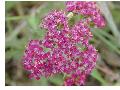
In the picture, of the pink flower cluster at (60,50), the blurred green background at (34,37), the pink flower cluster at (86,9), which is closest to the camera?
the pink flower cluster at (60,50)

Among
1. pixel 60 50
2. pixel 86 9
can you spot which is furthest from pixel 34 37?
pixel 60 50

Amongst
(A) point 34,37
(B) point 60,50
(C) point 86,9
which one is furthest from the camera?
(A) point 34,37

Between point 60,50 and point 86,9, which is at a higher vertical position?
point 86,9

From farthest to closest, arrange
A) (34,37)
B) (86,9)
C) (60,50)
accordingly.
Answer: (34,37), (86,9), (60,50)

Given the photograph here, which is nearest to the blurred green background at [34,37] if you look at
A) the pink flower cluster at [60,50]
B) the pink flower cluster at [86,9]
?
the pink flower cluster at [86,9]

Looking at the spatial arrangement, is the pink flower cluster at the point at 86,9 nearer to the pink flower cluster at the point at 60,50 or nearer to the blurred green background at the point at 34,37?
the pink flower cluster at the point at 60,50

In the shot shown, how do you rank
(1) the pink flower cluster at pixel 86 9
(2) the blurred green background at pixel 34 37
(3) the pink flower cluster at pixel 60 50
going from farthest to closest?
(2) the blurred green background at pixel 34 37 < (1) the pink flower cluster at pixel 86 9 < (3) the pink flower cluster at pixel 60 50

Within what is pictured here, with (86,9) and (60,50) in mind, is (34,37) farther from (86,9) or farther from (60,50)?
(60,50)

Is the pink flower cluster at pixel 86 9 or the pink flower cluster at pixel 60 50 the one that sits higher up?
the pink flower cluster at pixel 86 9
